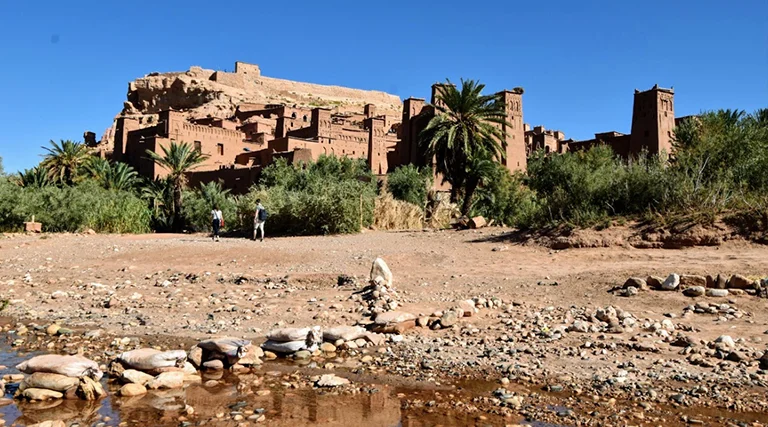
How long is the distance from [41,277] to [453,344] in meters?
9.89

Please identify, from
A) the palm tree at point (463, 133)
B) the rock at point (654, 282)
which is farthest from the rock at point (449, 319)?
the palm tree at point (463, 133)

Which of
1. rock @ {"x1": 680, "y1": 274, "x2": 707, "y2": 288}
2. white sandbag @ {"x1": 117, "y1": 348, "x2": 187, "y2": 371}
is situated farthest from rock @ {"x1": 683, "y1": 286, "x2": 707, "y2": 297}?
white sandbag @ {"x1": 117, "y1": 348, "x2": 187, "y2": 371}

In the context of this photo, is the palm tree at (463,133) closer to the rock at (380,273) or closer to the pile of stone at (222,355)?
the rock at (380,273)

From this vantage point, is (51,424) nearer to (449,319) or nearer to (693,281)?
(449,319)

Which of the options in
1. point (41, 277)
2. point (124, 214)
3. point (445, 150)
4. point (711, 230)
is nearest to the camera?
point (711, 230)

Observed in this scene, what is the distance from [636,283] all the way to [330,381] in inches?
205

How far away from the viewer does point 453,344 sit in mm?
6656

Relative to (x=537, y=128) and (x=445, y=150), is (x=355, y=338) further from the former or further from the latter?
(x=537, y=128)

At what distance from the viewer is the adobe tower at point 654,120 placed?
3494 cm

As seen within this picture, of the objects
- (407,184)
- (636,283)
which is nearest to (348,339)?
(636,283)

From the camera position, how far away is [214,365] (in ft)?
19.9

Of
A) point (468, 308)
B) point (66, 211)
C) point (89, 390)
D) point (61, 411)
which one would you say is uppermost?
point (66, 211)

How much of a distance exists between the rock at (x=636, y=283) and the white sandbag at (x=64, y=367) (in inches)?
271

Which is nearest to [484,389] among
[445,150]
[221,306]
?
[221,306]
